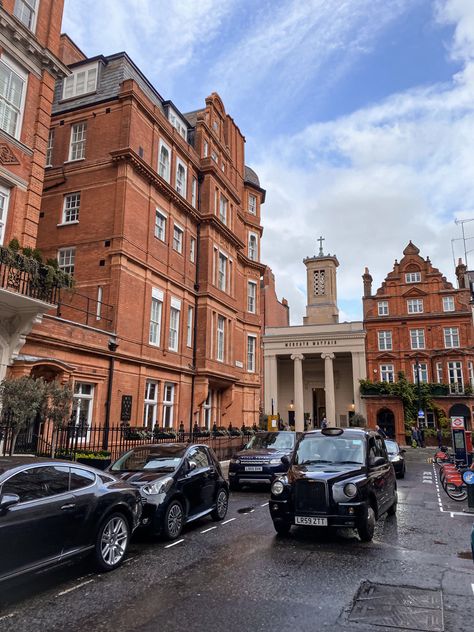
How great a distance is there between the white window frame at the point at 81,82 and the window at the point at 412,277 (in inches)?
1490

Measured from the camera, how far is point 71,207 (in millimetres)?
19875

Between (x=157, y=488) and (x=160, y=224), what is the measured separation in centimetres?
1557

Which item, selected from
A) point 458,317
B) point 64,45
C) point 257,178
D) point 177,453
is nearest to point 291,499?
point 177,453

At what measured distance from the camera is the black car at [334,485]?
746 cm

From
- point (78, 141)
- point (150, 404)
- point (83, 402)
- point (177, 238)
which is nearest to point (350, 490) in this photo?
point (83, 402)

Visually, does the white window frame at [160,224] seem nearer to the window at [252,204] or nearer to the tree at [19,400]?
the window at [252,204]

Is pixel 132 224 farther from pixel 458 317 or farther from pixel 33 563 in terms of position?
pixel 458 317

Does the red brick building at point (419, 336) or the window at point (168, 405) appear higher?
the red brick building at point (419, 336)

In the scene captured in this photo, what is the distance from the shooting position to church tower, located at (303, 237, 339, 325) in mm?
56375

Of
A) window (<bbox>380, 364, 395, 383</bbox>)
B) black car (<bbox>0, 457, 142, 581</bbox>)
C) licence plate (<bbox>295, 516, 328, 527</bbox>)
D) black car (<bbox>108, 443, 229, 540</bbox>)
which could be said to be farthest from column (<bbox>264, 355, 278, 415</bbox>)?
black car (<bbox>0, 457, 142, 581</bbox>)

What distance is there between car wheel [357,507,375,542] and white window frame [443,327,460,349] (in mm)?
42021

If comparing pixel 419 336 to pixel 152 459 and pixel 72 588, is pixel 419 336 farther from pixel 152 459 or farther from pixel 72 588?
pixel 72 588

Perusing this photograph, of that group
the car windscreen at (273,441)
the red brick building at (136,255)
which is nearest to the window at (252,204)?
the red brick building at (136,255)

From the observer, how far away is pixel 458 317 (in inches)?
1804
